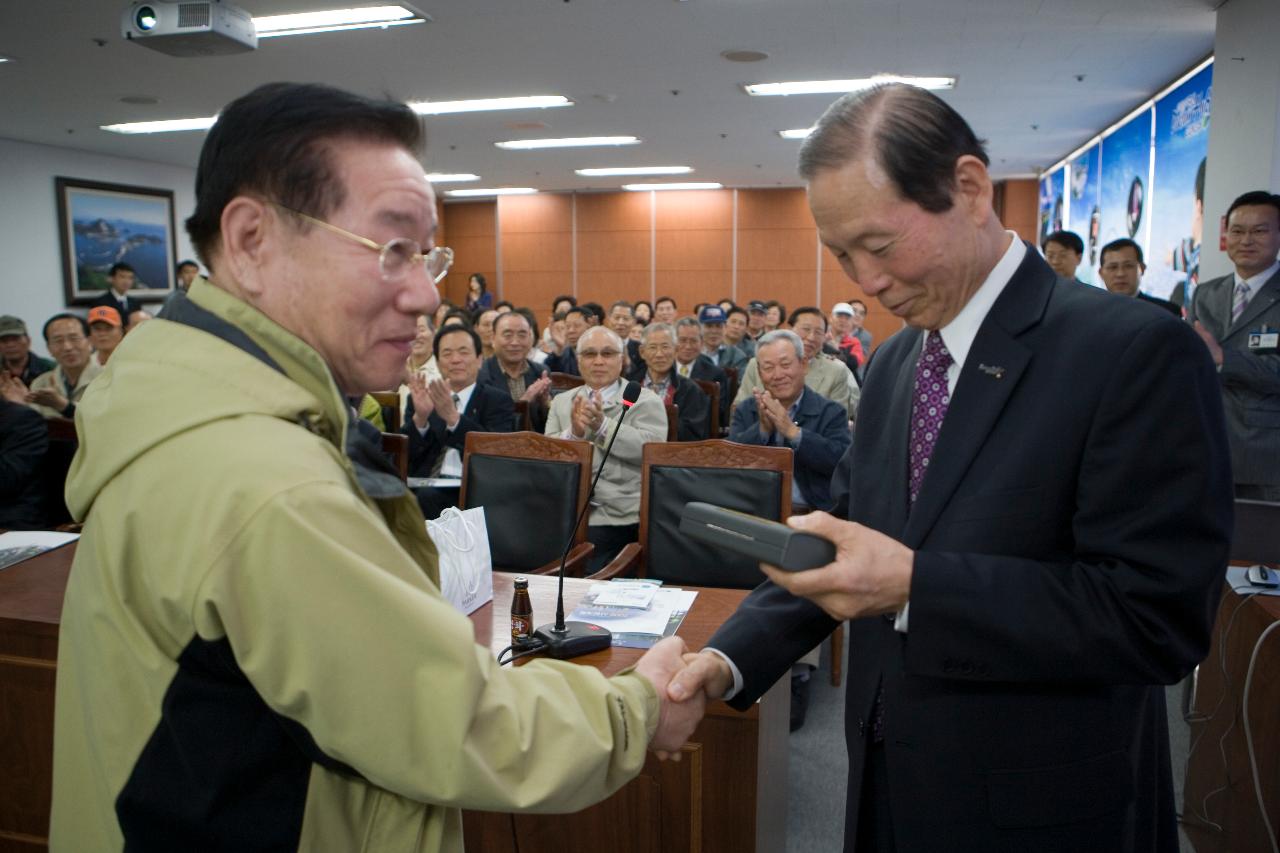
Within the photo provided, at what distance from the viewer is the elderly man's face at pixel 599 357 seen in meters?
4.45

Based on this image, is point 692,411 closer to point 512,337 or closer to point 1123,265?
point 512,337

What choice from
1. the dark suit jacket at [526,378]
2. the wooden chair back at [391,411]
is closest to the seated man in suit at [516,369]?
the dark suit jacket at [526,378]

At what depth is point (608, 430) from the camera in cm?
421

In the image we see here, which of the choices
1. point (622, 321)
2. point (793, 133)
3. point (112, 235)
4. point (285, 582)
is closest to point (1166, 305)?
point (285, 582)

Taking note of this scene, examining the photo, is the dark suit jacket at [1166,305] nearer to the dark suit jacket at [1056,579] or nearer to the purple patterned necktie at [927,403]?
the dark suit jacket at [1056,579]

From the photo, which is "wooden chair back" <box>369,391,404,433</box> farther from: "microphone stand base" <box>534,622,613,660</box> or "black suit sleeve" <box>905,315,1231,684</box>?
"black suit sleeve" <box>905,315,1231,684</box>

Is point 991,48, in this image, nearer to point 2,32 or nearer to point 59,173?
point 2,32

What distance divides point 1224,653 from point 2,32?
771 centimetres

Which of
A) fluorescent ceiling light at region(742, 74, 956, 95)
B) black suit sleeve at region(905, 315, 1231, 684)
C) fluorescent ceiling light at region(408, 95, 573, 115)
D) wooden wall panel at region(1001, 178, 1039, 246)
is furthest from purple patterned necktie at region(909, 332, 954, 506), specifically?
wooden wall panel at region(1001, 178, 1039, 246)

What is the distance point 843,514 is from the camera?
4.85 feet

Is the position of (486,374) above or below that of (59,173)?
below

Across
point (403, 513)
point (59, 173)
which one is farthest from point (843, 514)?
point (59, 173)

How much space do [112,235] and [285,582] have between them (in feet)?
42.5

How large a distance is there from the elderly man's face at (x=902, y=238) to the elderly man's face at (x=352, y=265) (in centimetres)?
55
